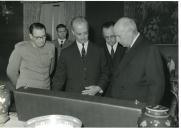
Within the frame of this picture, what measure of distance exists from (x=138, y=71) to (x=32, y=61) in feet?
4.44

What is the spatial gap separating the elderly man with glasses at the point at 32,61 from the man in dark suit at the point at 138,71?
106 centimetres

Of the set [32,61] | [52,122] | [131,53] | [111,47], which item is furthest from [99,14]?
[52,122]

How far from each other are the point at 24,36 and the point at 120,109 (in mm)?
6740

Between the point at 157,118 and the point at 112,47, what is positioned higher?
the point at 112,47

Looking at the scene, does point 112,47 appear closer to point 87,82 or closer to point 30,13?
point 87,82

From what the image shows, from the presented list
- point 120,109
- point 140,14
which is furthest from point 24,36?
point 120,109

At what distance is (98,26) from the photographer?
7.38m

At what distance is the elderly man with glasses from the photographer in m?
2.96

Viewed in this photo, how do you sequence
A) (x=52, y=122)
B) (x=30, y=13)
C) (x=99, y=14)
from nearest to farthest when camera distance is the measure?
(x=52, y=122)
(x=99, y=14)
(x=30, y=13)

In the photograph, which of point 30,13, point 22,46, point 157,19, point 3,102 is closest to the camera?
point 3,102

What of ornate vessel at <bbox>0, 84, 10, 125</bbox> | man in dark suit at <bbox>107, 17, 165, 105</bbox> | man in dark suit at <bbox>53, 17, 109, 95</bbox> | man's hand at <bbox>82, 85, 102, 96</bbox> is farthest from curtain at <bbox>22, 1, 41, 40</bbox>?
ornate vessel at <bbox>0, 84, 10, 125</bbox>

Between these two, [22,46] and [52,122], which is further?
[22,46]

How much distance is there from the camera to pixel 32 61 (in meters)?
3.03

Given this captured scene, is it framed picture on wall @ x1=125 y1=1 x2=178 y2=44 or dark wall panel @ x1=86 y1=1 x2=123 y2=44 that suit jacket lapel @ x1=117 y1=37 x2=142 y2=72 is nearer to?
framed picture on wall @ x1=125 y1=1 x2=178 y2=44
